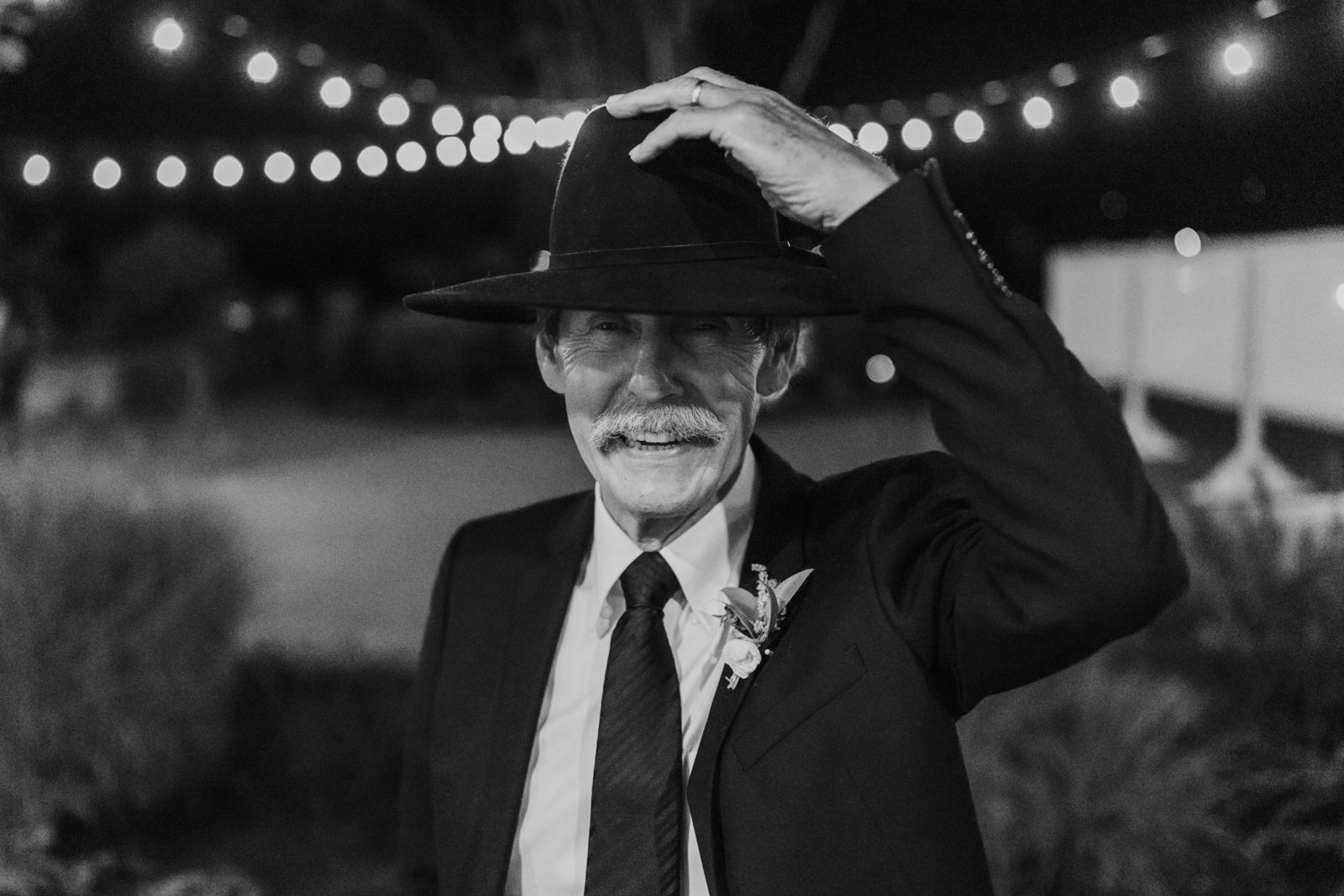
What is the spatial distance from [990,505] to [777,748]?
392 millimetres

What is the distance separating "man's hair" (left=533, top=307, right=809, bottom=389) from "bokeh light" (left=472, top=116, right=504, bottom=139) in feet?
16.2

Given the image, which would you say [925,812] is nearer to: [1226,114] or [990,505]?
[990,505]

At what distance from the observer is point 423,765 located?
6.51 feet

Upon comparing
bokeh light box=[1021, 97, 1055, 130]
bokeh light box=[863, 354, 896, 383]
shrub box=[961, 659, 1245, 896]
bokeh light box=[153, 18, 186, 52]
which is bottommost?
shrub box=[961, 659, 1245, 896]

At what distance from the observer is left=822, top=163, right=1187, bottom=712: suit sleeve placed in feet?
4.09

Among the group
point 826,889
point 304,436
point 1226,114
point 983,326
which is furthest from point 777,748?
point 304,436

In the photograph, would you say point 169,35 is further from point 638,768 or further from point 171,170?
point 638,768

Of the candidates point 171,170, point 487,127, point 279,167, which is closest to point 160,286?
point 171,170

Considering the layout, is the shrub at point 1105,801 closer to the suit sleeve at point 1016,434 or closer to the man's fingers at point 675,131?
the suit sleeve at point 1016,434

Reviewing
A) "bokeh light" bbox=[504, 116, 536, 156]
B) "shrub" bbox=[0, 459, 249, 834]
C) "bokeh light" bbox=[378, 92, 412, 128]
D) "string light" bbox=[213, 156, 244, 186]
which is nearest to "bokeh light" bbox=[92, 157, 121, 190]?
"string light" bbox=[213, 156, 244, 186]

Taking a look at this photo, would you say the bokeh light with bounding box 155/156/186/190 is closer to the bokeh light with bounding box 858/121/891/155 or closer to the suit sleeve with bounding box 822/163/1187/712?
the bokeh light with bounding box 858/121/891/155

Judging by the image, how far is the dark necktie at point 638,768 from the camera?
1546 millimetres

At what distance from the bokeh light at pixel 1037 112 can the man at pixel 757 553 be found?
4234 mm

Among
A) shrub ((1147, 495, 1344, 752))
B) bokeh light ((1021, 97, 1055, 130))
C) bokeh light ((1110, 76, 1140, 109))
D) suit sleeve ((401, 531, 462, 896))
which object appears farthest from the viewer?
bokeh light ((1021, 97, 1055, 130))
